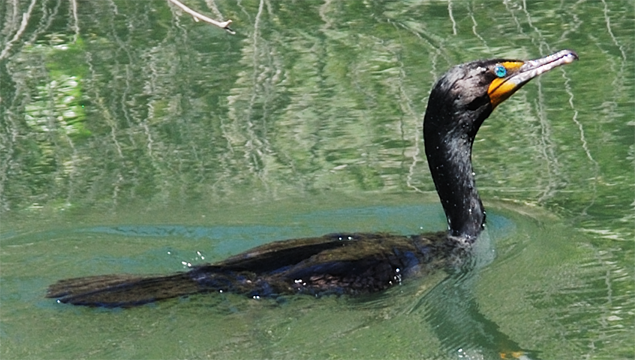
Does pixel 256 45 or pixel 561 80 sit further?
pixel 256 45

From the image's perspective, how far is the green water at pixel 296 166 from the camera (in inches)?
242

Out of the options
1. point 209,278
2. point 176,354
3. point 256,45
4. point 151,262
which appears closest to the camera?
point 176,354

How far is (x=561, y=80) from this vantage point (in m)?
9.80

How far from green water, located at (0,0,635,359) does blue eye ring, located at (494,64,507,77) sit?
1111mm

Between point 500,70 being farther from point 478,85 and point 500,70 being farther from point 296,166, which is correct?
point 296,166

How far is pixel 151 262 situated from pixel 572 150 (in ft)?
10.3

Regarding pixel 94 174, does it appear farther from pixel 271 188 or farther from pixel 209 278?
pixel 209 278

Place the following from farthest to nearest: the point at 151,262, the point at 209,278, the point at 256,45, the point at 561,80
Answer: the point at 256,45, the point at 561,80, the point at 151,262, the point at 209,278

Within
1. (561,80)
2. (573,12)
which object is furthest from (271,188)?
(573,12)

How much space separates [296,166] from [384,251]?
6.44 ft

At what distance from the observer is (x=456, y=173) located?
718cm

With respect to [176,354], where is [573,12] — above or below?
above

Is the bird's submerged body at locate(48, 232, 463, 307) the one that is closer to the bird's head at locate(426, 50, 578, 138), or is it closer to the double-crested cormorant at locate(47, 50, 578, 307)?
the double-crested cormorant at locate(47, 50, 578, 307)

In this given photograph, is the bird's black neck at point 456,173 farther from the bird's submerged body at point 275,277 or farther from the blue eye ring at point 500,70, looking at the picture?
the bird's submerged body at point 275,277
